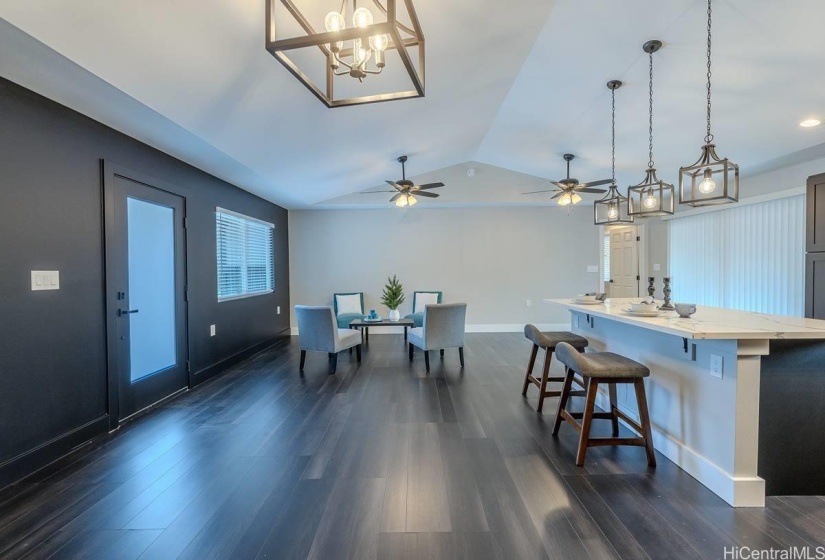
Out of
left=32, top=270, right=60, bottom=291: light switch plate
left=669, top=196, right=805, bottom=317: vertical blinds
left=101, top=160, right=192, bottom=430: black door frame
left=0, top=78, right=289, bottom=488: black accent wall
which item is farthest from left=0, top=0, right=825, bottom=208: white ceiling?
left=32, top=270, right=60, bottom=291: light switch plate

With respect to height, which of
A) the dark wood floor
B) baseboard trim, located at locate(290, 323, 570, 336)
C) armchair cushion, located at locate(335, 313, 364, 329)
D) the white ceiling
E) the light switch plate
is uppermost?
the white ceiling

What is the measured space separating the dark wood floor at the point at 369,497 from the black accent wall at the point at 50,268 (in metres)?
0.25

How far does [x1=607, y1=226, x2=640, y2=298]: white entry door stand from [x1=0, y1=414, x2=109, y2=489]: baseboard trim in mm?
7781

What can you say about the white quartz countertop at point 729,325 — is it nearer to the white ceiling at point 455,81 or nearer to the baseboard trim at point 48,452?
the white ceiling at point 455,81

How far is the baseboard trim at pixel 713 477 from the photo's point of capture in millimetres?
1811

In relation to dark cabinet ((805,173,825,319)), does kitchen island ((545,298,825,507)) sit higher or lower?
lower

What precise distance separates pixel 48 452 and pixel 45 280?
1116 mm

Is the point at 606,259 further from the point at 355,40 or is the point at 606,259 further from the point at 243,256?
the point at 355,40

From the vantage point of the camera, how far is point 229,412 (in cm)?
313

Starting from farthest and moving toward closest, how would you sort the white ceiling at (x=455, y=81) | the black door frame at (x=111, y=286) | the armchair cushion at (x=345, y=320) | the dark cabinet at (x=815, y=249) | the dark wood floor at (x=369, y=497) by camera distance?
the armchair cushion at (x=345, y=320)
the dark cabinet at (x=815, y=249)
the black door frame at (x=111, y=286)
the white ceiling at (x=455, y=81)
the dark wood floor at (x=369, y=497)

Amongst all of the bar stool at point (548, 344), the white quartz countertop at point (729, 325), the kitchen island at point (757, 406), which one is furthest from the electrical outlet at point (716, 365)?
the bar stool at point (548, 344)

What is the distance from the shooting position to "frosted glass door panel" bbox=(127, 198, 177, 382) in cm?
317

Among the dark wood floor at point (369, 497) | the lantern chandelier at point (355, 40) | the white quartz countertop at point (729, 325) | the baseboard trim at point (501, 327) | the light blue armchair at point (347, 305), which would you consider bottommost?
the dark wood floor at point (369, 497)

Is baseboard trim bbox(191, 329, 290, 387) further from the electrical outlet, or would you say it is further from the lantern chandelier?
the electrical outlet
